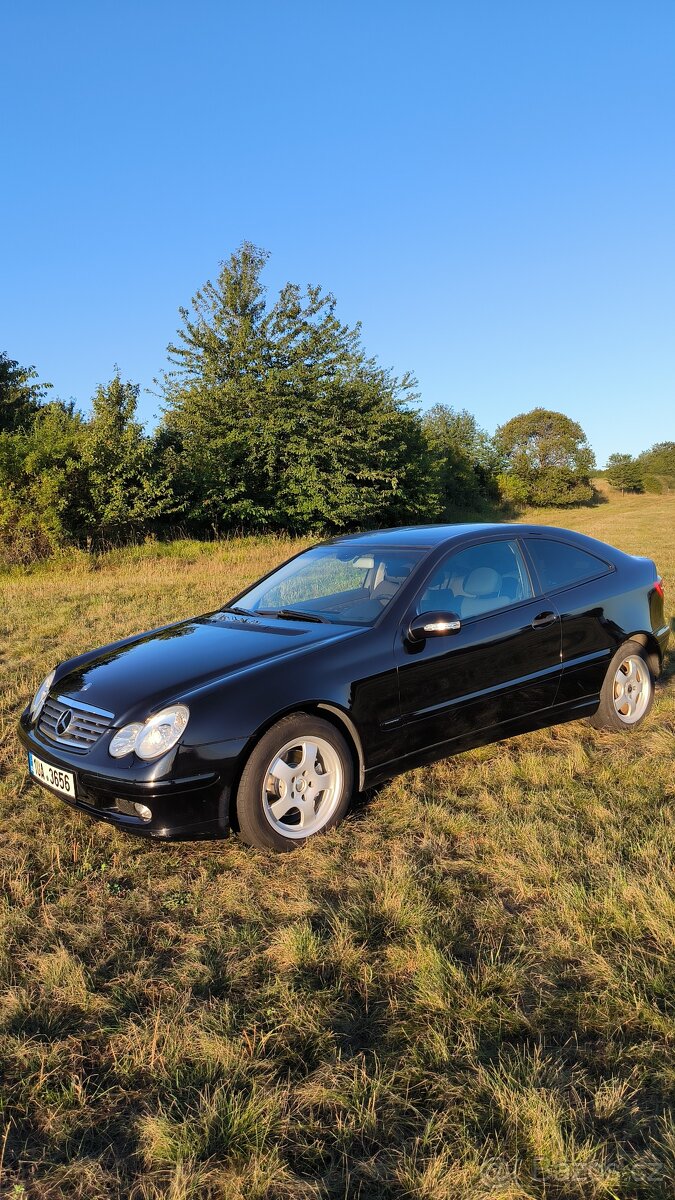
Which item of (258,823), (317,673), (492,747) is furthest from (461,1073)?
Result: (492,747)

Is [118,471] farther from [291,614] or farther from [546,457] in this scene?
[546,457]

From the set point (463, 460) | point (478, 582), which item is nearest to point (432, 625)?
point (478, 582)

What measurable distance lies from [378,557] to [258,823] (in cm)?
193

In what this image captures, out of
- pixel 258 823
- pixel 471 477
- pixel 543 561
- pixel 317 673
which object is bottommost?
pixel 258 823

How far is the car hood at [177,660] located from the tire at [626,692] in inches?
82.5

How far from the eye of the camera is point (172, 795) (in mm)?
3164

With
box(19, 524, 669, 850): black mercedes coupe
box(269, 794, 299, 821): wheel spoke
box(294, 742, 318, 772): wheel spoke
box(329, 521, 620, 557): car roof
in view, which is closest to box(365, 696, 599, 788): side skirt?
box(19, 524, 669, 850): black mercedes coupe

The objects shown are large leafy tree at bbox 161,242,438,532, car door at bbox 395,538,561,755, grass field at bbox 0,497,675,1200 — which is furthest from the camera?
large leafy tree at bbox 161,242,438,532

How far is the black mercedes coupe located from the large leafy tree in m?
13.8

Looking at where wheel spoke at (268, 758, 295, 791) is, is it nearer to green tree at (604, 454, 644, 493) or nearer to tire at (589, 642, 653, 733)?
tire at (589, 642, 653, 733)

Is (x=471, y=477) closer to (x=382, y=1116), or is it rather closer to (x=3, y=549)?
(x=3, y=549)

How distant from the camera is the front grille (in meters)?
3.44

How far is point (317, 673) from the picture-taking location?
3.55 m

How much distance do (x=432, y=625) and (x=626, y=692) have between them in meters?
2.02
